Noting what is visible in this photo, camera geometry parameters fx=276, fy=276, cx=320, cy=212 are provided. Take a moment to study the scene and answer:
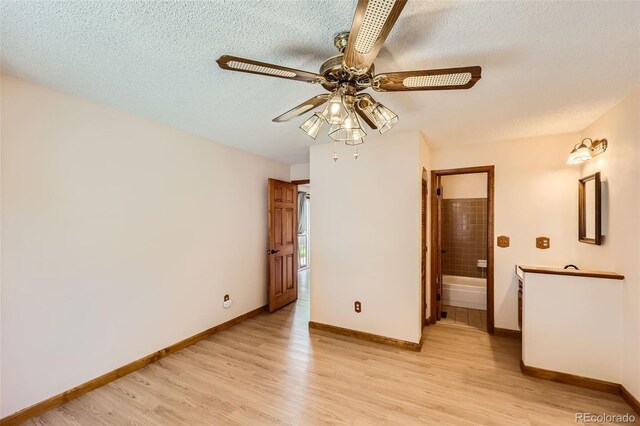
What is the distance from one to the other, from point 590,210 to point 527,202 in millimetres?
591

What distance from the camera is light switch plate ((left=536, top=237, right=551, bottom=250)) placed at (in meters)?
3.17

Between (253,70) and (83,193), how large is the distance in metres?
1.92

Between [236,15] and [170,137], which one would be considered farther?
[170,137]

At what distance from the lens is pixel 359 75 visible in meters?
1.45

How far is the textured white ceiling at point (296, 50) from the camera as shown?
1295mm

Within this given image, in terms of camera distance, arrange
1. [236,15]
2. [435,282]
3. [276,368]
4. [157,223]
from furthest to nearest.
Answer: [435,282] < [157,223] < [276,368] < [236,15]

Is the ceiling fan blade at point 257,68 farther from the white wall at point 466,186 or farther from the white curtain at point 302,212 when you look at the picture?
the white curtain at point 302,212

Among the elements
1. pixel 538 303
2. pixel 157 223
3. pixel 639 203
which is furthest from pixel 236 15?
pixel 538 303

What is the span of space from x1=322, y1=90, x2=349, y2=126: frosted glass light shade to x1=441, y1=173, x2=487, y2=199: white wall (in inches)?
160

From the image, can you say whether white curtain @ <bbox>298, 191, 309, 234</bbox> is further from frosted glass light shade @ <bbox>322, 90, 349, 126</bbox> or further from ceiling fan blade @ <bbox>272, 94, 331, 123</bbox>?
frosted glass light shade @ <bbox>322, 90, 349, 126</bbox>

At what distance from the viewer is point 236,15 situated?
1321 mm

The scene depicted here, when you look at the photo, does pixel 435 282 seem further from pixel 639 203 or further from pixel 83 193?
→ pixel 83 193

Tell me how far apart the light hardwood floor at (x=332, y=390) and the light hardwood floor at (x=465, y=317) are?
538 mm

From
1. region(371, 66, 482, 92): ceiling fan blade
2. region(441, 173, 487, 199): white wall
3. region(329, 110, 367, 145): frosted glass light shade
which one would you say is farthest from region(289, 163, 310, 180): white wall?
region(371, 66, 482, 92): ceiling fan blade
